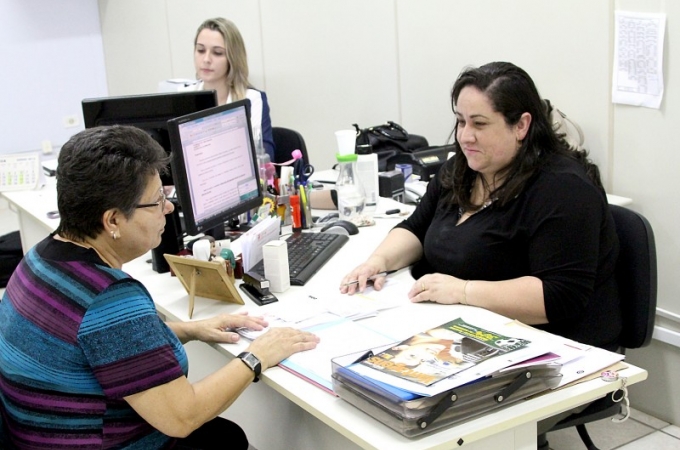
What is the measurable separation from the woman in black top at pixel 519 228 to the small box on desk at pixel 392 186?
0.81 m

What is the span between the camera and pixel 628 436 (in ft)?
9.29

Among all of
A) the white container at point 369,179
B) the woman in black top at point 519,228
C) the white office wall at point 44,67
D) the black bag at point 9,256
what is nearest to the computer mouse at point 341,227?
the white container at point 369,179

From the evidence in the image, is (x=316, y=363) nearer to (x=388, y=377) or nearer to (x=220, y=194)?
(x=388, y=377)

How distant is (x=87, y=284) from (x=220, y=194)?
101cm

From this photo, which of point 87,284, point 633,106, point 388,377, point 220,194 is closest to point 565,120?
point 633,106

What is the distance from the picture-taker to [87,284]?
1.56 metres

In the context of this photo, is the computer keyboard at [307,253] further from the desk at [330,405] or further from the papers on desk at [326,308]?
the papers on desk at [326,308]

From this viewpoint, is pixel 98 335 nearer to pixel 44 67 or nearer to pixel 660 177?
pixel 660 177

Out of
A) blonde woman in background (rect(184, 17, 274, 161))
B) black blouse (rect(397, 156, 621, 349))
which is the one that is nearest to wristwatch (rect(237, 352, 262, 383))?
black blouse (rect(397, 156, 621, 349))

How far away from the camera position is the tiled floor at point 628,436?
276cm

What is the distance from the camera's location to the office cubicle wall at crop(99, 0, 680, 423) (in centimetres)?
279

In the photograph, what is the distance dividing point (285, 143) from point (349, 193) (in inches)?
40.4

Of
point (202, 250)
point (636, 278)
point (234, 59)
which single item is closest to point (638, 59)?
point (636, 278)

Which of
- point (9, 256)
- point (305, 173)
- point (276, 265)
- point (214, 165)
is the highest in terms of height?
point (214, 165)
